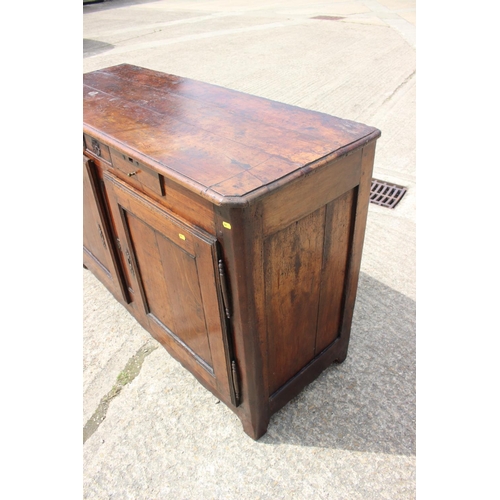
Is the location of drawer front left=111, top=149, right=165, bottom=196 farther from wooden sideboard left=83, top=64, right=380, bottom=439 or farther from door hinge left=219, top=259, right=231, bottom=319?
door hinge left=219, top=259, right=231, bottom=319

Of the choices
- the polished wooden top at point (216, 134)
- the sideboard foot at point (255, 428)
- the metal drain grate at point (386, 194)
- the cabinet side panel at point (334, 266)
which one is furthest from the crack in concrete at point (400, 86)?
the sideboard foot at point (255, 428)

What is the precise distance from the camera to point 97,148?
5.66 feet

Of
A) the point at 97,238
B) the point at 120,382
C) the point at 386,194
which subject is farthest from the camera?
the point at 386,194

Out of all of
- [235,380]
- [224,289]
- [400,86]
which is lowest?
[400,86]

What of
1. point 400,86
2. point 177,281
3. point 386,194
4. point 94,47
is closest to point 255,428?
point 177,281

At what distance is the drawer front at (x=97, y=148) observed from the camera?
167 cm

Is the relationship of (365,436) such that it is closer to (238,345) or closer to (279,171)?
(238,345)

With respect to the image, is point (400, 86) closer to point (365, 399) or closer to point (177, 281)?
point (365, 399)

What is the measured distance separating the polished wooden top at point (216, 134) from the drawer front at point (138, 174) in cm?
5

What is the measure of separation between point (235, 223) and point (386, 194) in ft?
8.54

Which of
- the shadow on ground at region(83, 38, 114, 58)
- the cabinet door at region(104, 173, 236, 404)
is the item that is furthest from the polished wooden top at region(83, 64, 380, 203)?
the shadow on ground at region(83, 38, 114, 58)

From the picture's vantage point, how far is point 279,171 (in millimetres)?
1243

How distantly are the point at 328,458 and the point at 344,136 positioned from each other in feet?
4.36

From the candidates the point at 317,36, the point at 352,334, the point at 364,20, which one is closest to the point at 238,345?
the point at 352,334
